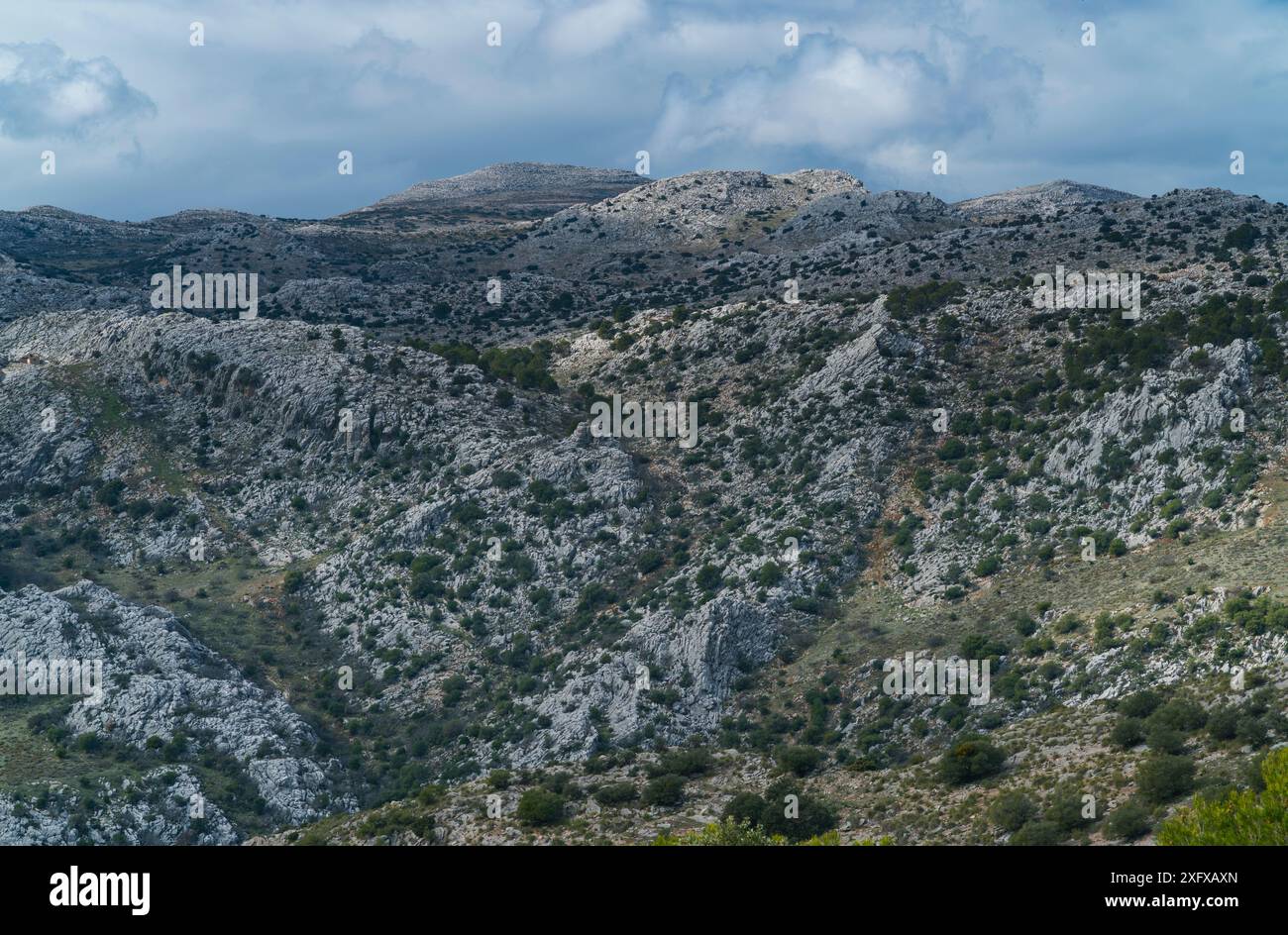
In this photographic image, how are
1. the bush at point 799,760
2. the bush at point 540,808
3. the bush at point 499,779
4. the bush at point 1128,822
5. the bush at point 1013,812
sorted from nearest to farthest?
the bush at point 1128,822, the bush at point 1013,812, the bush at point 540,808, the bush at point 499,779, the bush at point 799,760

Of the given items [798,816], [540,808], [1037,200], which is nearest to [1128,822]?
[798,816]

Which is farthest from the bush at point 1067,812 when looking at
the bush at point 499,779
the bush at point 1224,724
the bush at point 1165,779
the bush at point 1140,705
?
the bush at point 499,779

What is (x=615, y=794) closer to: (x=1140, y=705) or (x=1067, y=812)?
(x=1067, y=812)

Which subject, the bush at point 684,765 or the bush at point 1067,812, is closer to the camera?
the bush at point 1067,812

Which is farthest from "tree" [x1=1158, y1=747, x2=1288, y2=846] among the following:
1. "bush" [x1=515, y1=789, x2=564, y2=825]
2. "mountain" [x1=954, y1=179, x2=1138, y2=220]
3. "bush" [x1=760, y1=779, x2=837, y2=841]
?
"mountain" [x1=954, y1=179, x2=1138, y2=220]

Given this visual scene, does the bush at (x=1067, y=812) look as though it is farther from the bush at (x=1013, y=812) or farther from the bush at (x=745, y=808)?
the bush at (x=745, y=808)

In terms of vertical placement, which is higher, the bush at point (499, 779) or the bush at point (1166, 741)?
the bush at point (1166, 741)
